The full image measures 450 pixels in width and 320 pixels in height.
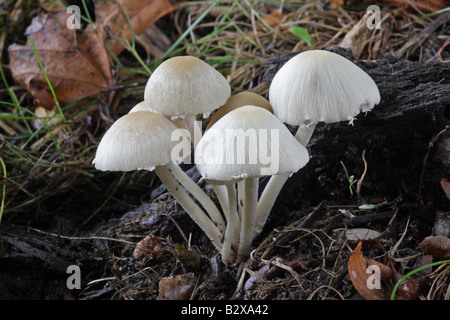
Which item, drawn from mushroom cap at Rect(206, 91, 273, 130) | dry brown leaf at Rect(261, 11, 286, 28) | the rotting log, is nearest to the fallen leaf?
dry brown leaf at Rect(261, 11, 286, 28)

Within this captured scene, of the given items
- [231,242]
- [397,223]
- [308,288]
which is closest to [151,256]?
[231,242]

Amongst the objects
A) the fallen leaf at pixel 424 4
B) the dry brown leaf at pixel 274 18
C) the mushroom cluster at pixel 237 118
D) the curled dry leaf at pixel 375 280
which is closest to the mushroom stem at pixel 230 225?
the mushroom cluster at pixel 237 118

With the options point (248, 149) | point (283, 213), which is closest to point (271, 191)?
point (283, 213)

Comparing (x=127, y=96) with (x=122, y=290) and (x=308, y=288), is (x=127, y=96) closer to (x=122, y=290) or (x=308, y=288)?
(x=122, y=290)

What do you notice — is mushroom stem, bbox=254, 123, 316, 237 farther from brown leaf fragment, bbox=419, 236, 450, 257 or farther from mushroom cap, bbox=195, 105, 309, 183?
brown leaf fragment, bbox=419, 236, 450, 257

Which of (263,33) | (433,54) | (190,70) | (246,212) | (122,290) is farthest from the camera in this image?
(263,33)

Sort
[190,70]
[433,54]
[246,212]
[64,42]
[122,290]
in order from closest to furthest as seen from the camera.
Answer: [190,70], [246,212], [122,290], [433,54], [64,42]
